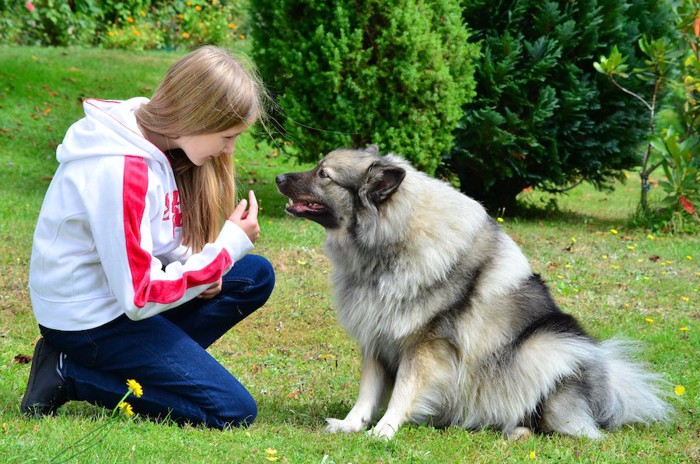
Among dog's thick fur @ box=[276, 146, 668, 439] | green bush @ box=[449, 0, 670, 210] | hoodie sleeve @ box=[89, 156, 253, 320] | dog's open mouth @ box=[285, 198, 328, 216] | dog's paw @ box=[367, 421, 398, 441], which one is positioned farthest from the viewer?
green bush @ box=[449, 0, 670, 210]

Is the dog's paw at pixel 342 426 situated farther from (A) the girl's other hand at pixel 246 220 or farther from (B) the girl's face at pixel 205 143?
(B) the girl's face at pixel 205 143

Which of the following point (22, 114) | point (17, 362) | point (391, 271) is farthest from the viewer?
point (22, 114)

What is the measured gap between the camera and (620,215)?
417 inches

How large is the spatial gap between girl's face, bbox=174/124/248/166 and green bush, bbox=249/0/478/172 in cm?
434

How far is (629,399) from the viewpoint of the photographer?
390 cm

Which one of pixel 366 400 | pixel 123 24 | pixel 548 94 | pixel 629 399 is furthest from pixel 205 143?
pixel 123 24

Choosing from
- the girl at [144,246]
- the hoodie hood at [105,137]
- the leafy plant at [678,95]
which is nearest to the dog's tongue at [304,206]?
the girl at [144,246]

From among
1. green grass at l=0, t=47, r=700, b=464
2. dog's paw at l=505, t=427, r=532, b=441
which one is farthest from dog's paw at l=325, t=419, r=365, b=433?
dog's paw at l=505, t=427, r=532, b=441

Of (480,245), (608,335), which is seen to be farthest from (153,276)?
(608,335)

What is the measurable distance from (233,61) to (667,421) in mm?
2604

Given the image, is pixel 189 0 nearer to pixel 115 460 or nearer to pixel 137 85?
pixel 137 85

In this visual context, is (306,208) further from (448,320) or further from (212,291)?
(448,320)

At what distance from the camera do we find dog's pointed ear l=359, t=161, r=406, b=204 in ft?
12.2

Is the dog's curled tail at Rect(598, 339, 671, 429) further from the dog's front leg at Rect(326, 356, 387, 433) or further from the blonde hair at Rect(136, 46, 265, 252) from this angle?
the blonde hair at Rect(136, 46, 265, 252)
